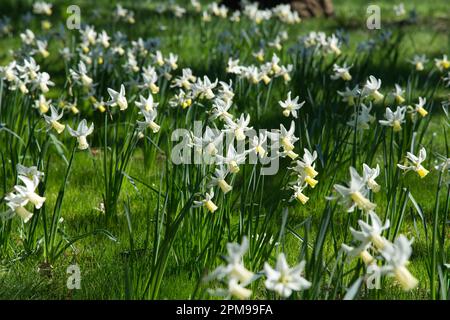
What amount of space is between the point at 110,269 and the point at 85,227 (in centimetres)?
61

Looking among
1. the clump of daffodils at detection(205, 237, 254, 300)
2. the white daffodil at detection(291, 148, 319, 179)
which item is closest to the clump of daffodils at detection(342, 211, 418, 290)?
the clump of daffodils at detection(205, 237, 254, 300)

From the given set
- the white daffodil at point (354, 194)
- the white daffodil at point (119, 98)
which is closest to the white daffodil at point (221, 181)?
the white daffodil at point (354, 194)

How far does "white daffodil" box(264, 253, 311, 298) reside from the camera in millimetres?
1918

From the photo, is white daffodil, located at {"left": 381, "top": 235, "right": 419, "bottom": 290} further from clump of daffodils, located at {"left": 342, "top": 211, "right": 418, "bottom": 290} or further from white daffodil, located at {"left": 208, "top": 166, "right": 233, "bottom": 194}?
white daffodil, located at {"left": 208, "top": 166, "right": 233, "bottom": 194}

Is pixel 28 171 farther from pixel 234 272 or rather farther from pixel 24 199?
pixel 234 272

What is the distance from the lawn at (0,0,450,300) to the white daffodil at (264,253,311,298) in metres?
0.05

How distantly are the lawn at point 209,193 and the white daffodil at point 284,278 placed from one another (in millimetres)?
54

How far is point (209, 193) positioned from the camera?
9.07ft

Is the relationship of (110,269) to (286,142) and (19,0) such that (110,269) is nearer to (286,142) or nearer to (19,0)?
(286,142)

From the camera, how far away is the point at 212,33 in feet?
23.2

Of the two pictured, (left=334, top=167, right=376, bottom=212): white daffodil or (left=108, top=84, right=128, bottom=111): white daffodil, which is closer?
(left=334, top=167, right=376, bottom=212): white daffodil

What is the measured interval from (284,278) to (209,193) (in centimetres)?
87

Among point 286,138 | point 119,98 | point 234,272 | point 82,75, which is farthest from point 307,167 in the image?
point 82,75

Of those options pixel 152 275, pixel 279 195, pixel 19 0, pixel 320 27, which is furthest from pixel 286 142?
pixel 19 0
